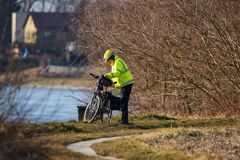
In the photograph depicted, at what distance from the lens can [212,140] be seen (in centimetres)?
1886

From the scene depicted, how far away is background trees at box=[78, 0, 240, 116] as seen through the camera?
2752 centimetres

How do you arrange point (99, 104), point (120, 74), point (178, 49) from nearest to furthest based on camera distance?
point (120, 74) → point (99, 104) → point (178, 49)

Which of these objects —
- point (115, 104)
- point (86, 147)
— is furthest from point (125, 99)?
point (86, 147)

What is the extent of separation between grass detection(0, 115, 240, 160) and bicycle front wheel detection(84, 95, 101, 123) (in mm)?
435

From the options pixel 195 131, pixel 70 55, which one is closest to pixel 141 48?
pixel 195 131

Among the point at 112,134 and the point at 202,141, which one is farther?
the point at 112,134

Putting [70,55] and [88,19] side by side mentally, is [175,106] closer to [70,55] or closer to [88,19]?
[88,19]

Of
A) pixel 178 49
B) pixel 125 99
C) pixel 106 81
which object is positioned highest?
pixel 178 49

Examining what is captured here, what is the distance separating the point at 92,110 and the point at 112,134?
9.35 ft

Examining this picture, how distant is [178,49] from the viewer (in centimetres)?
2895

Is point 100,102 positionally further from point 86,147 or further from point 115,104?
point 86,147

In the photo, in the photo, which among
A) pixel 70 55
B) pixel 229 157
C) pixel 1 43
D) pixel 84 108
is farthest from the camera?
pixel 70 55

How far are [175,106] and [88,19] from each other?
502 centimetres

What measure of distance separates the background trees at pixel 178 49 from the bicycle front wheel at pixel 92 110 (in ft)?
17.5
